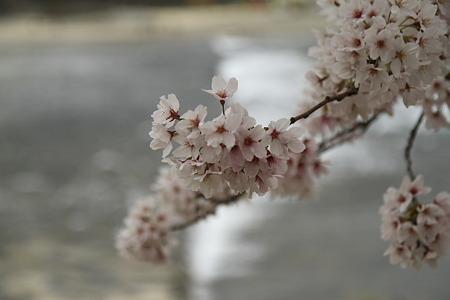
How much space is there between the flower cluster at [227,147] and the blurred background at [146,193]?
0.27 metres

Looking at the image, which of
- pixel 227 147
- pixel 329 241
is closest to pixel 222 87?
pixel 227 147

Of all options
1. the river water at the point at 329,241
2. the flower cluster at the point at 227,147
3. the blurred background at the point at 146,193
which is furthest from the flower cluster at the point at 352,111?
the river water at the point at 329,241

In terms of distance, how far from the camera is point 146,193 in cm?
340

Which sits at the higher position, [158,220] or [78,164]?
[78,164]

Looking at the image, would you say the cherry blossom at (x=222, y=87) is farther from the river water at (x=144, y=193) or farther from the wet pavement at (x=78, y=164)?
the wet pavement at (x=78, y=164)

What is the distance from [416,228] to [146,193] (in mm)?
2785

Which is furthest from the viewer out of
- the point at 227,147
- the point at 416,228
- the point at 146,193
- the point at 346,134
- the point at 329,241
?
the point at 146,193

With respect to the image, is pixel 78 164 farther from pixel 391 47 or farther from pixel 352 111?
pixel 391 47

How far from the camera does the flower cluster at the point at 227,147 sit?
0.50 m

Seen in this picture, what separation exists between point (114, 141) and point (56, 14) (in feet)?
24.6

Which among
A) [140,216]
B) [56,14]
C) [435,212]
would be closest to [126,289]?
[140,216]

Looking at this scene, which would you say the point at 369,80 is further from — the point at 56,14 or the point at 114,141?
the point at 56,14

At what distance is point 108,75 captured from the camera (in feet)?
21.4

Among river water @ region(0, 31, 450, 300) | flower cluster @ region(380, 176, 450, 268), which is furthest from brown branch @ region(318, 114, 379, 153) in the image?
river water @ region(0, 31, 450, 300)
